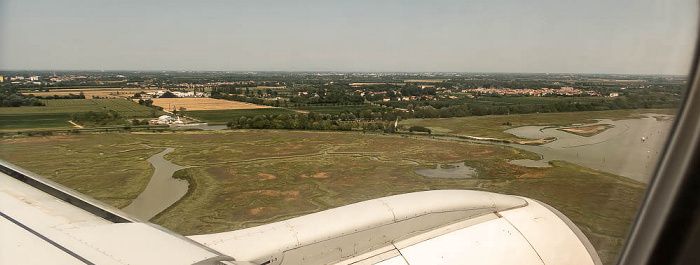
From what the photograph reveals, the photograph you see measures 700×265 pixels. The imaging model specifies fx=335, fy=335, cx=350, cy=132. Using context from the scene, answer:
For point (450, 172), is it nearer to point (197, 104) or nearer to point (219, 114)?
point (219, 114)

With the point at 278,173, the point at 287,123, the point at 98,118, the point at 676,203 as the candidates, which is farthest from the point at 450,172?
the point at 98,118

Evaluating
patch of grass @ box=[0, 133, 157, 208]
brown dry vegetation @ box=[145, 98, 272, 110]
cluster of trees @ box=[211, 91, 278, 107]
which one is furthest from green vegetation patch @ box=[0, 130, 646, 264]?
cluster of trees @ box=[211, 91, 278, 107]

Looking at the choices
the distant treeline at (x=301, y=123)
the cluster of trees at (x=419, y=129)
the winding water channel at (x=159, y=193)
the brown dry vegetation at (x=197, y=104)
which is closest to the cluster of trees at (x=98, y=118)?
the brown dry vegetation at (x=197, y=104)

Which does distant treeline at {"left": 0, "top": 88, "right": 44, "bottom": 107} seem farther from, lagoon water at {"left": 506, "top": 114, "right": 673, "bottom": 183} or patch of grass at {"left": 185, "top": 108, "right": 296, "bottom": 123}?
patch of grass at {"left": 185, "top": 108, "right": 296, "bottom": 123}

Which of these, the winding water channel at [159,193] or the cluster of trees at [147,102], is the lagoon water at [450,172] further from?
the cluster of trees at [147,102]

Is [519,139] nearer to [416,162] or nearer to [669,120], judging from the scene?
[416,162]
